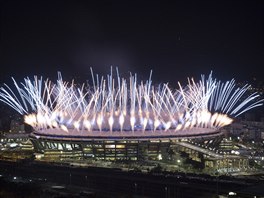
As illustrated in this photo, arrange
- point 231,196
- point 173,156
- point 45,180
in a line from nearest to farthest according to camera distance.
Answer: point 231,196, point 45,180, point 173,156

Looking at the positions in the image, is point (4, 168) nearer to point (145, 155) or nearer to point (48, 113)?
point (48, 113)

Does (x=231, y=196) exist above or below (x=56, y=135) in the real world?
below

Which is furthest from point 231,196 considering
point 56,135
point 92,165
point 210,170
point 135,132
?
point 56,135

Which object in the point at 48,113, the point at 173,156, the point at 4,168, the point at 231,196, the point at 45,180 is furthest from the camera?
the point at 48,113

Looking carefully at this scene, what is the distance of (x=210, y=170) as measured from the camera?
44.3 m

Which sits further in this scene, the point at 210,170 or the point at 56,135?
the point at 56,135

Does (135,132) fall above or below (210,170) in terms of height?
above

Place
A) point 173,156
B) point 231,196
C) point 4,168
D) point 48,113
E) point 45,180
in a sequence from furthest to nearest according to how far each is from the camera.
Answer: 1. point 48,113
2. point 173,156
3. point 4,168
4. point 45,180
5. point 231,196

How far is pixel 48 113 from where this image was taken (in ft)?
169

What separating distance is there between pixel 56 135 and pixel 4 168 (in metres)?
7.89

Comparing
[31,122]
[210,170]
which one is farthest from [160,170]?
[31,122]

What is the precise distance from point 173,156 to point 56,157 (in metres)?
10.6

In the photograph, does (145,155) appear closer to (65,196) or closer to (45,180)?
(45,180)

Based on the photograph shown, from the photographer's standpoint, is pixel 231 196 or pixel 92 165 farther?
pixel 92 165
